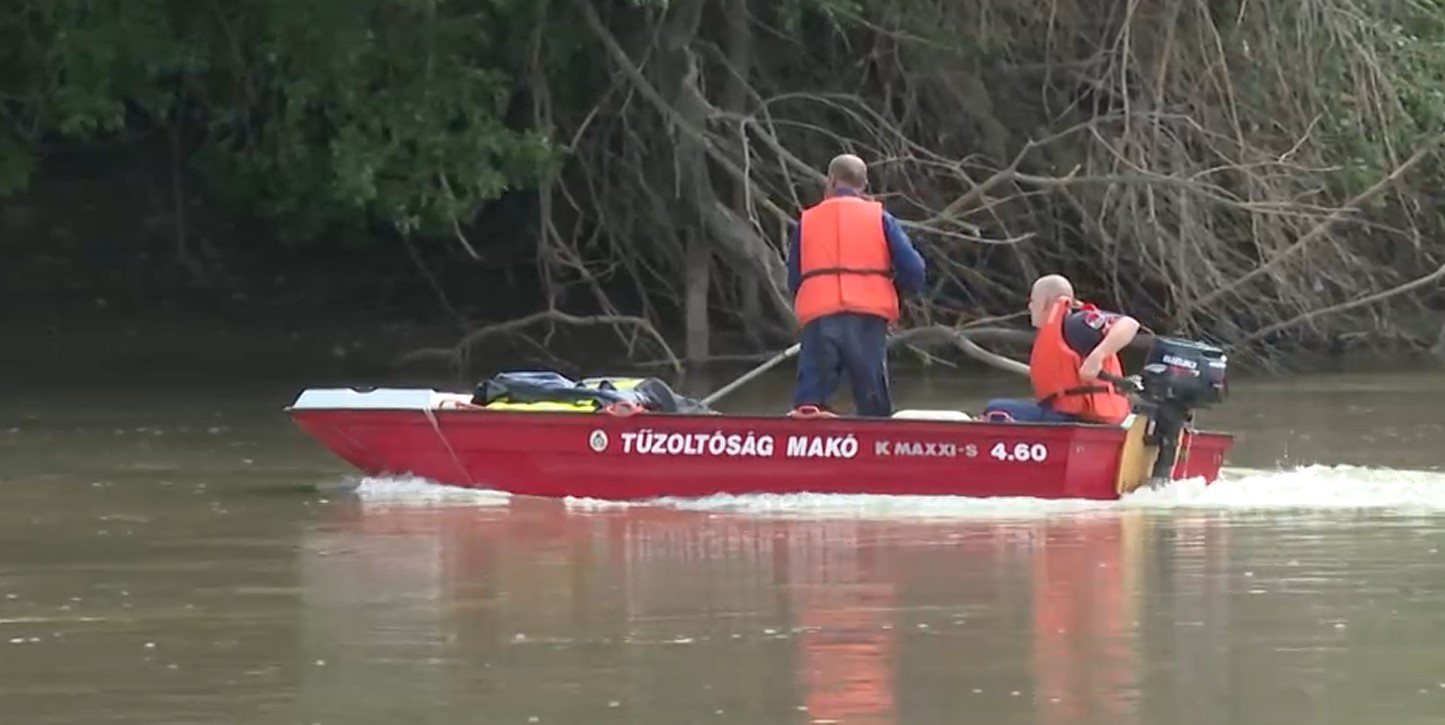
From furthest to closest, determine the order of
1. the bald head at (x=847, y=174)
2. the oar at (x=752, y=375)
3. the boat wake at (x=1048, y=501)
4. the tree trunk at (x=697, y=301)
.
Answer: the tree trunk at (x=697, y=301) < the oar at (x=752, y=375) < the bald head at (x=847, y=174) < the boat wake at (x=1048, y=501)

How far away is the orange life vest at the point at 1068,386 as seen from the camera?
13914 millimetres

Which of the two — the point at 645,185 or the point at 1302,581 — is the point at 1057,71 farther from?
the point at 1302,581

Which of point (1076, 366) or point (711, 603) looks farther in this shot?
point (1076, 366)

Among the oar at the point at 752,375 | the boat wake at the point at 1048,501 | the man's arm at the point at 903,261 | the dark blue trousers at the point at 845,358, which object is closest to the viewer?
the boat wake at the point at 1048,501

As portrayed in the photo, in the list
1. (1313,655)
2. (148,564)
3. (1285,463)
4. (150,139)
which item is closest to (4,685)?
(148,564)

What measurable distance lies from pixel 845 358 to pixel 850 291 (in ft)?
1.05

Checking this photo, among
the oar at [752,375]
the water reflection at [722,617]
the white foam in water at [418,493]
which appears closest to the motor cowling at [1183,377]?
the water reflection at [722,617]

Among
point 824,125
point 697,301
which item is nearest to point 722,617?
point 824,125

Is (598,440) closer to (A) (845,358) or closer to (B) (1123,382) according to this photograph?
(A) (845,358)

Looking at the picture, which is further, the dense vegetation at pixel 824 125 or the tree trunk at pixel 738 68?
the tree trunk at pixel 738 68

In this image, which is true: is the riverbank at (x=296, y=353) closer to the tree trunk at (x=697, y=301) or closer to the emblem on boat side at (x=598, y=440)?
the tree trunk at (x=697, y=301)

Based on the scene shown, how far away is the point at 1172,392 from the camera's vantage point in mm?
13742

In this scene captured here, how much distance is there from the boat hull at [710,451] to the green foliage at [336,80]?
7313 millimetres

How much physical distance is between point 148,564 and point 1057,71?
42.9 ft
